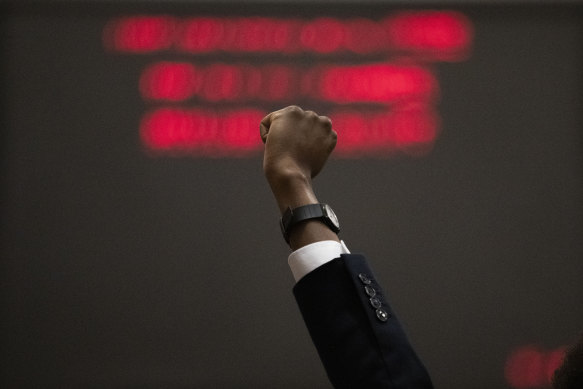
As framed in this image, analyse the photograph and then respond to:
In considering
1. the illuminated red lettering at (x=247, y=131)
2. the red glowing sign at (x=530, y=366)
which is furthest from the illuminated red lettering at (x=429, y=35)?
the red glowing sign at (x=530, y=366)

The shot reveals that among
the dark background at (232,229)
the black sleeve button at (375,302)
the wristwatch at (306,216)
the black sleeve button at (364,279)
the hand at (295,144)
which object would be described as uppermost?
the dark background at (232,229)

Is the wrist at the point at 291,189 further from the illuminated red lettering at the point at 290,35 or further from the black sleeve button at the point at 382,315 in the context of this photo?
the illuminated red lettering at the point at 290,35

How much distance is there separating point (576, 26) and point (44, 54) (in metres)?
1.66

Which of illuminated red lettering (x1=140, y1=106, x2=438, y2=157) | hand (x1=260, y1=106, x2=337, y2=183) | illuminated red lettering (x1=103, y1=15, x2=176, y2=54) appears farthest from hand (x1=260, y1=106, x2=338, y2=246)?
illuminated red lettering (x1=103, y1=15, x2=176, y2=54)

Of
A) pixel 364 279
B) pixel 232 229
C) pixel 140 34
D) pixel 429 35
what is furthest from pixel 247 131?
pixel 364 279

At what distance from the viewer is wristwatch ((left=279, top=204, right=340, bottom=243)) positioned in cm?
57

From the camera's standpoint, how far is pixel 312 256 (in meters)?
0.54

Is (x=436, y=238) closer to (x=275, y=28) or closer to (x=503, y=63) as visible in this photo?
(x=503, y=63)

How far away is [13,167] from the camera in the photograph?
6.48 ft

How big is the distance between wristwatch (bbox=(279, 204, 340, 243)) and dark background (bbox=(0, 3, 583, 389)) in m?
1.40

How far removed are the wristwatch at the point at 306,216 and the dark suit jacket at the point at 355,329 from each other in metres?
0.05

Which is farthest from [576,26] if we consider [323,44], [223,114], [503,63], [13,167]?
[13,167]

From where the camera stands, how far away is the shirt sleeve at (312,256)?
1.74ft

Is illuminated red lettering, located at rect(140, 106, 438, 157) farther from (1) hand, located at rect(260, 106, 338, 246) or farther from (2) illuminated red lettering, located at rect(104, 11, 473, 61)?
(1) hand, located at rect(260, 106, 338, 246)
